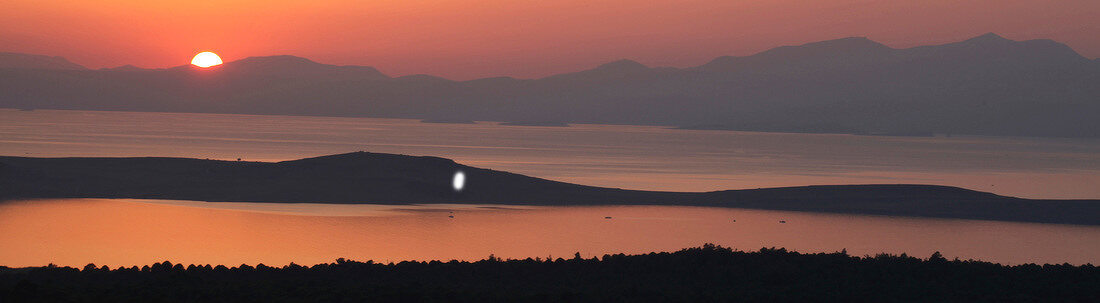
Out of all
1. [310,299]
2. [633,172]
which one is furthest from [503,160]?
[310,299]

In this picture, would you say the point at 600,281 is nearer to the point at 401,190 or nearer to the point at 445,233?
the point at 445,233

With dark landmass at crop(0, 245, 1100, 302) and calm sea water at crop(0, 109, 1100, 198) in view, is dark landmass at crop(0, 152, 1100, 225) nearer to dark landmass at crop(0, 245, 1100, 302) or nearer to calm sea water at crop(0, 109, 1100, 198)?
calm sea water at crop(0, 109, 1100, 198)

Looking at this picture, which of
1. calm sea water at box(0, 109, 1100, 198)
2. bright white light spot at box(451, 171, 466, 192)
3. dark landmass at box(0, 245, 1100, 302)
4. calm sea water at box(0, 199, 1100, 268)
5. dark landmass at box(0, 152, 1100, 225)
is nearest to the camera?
dark landmass at box(0, 245, 1100, 302)

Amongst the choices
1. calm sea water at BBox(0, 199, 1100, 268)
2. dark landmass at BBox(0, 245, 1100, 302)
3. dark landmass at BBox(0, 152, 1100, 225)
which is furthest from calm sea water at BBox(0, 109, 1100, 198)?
dark landmass at BBox(0, 245, 1100, 302)

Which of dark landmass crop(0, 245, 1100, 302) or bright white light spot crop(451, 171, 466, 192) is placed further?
bright white light spot crop(451, 171, 466, 192)

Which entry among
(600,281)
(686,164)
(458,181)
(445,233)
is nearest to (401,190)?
(458,181)

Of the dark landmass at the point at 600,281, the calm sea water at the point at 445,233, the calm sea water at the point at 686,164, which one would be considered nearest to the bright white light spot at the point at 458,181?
the calm sea water at the point at 445,233

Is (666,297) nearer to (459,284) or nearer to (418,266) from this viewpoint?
(459,284)

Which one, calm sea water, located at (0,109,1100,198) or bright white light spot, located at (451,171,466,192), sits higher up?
calm sea water, located at (0,109,1100,198)
